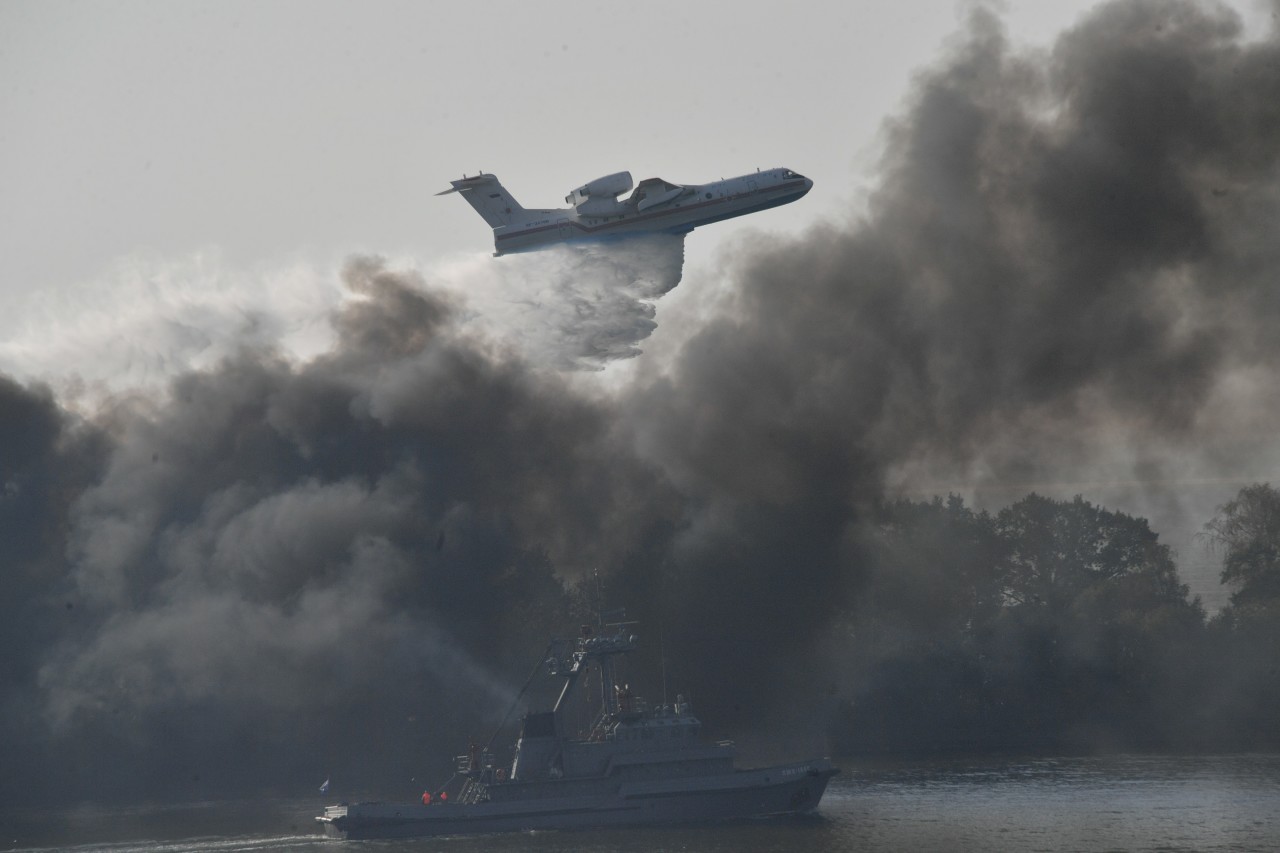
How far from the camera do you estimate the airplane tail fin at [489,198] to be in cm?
9919

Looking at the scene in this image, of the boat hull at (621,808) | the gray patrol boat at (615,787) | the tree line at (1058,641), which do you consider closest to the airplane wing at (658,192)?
the gray patrol boat at (615,787)

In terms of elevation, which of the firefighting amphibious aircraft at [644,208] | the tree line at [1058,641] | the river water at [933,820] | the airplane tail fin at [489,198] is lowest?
the river water at [933,820]

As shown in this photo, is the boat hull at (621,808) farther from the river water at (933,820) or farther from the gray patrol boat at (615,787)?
the river water at (933,820)

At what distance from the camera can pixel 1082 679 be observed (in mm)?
120062

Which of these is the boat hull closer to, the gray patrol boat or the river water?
the gray patrol boat

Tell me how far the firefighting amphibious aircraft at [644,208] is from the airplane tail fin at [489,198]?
2840 millimetres

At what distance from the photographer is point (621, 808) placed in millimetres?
79688

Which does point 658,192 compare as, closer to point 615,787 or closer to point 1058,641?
point 615,787

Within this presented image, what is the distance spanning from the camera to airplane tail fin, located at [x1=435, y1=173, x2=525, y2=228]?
9919 cm

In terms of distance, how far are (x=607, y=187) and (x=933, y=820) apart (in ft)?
135

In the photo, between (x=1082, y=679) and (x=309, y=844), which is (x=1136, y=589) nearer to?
(x=1082, y=679)

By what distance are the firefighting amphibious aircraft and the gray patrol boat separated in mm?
29461

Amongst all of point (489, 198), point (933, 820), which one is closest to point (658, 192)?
point (489, 198)

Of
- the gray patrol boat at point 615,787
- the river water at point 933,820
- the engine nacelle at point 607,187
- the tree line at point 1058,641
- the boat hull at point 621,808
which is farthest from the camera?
the tree line at point 1058,641
